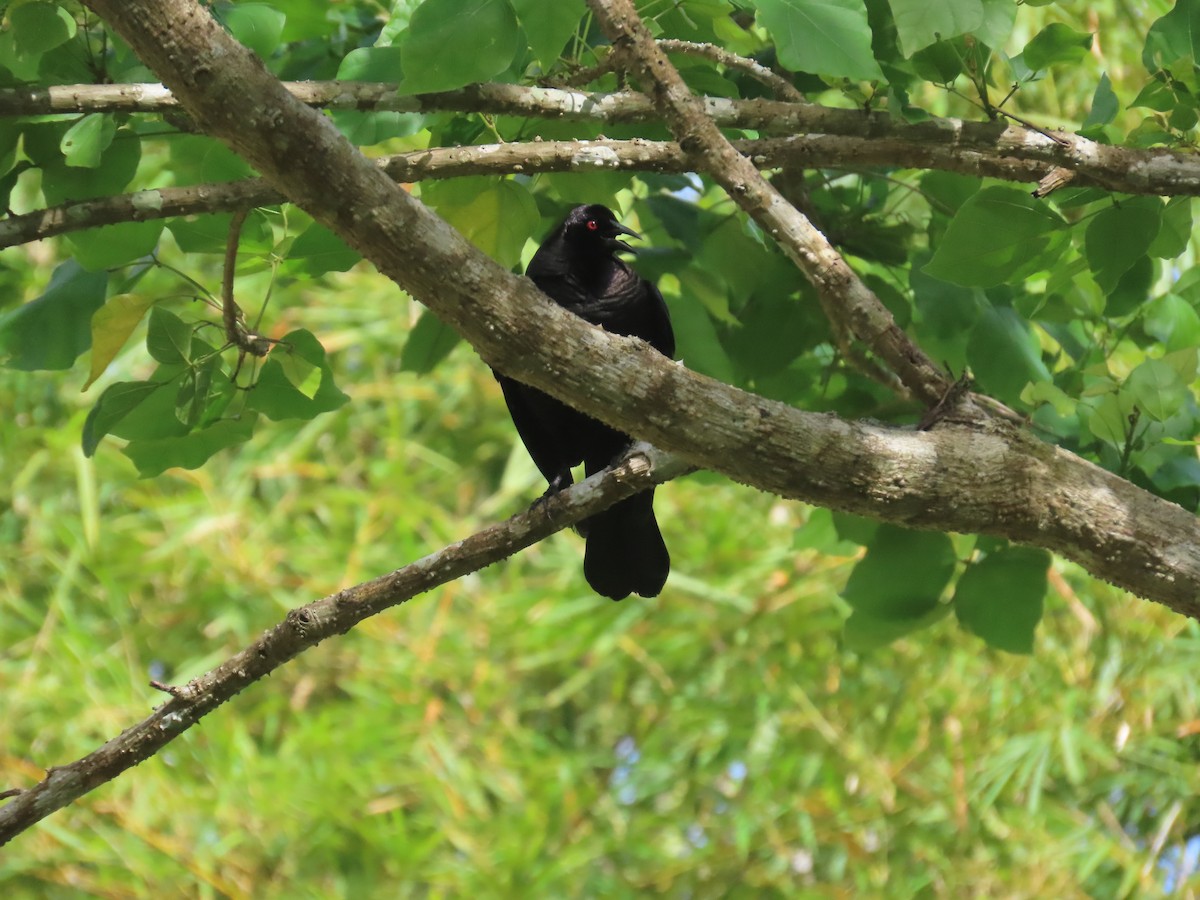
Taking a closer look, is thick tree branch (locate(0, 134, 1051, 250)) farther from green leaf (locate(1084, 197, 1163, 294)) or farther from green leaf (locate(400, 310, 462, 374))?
green leaf (locate(400, 310, 462, 374))

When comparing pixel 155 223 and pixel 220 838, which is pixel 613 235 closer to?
pixel 155 223

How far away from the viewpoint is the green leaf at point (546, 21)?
4.61 feet

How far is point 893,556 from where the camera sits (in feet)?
6.33

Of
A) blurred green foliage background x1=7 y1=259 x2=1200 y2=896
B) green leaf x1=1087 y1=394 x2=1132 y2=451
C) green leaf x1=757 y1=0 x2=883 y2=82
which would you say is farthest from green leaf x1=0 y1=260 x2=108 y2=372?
blurred green foliage background x1=7 y1=259 x2=1200 y2=896

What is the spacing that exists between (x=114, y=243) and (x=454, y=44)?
0.65m

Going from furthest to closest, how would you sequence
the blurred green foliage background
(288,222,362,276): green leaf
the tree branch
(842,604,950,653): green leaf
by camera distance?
the blurred green foliage background < (842,604,950,653): green leaf < (288,222,362,276): green leaf < the tree branch

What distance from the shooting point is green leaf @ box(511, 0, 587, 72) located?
4.61 ft

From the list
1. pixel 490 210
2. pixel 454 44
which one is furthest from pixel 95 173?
pixel 454 44

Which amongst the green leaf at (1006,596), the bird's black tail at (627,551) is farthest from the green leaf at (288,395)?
the green leaf at (1006,596)

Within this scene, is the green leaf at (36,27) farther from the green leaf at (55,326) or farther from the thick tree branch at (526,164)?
the green leaf at (55,326)

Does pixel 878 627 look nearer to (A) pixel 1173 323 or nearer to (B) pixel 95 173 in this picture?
(A) pixel 1173 323

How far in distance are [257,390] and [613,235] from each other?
1116 millimetres

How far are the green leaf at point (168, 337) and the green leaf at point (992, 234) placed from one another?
3.18 feet

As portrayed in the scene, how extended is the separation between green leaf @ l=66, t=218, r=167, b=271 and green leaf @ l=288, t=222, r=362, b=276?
194mm
